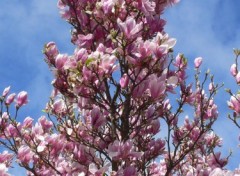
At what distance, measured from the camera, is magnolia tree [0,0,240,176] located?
533cm

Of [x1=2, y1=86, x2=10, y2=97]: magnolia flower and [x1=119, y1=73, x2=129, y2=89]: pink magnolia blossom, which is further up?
[x1=2, y1=86, x2=10, y2=97]: magnolia flower

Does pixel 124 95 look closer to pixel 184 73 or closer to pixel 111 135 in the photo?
pixel 111 135

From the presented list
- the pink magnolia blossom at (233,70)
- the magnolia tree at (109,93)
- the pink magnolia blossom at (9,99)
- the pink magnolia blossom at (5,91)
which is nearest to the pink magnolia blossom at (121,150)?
the magnolia tree at (109,93)

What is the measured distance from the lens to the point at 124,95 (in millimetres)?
5797

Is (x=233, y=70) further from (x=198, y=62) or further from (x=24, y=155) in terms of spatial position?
(x=24, y=155)

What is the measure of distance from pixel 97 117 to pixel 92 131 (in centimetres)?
25

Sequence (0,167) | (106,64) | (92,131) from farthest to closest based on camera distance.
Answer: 1. (0,167)
2. (92,131)
3. (106,64)

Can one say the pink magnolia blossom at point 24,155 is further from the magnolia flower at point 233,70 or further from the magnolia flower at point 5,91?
the magnolia flower at point 233,70

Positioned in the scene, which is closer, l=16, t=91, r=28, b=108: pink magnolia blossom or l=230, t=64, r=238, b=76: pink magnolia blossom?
l=230, t=64, r=238, b=76: pink magnolia blossom

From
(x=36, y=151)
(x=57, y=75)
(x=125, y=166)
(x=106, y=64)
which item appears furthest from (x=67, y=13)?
(x=125, y=166)

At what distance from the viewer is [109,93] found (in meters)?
6.05

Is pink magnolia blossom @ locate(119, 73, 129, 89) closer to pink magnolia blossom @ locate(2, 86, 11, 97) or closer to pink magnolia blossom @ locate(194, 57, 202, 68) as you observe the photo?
pink magnolia blossom @ locate(194, 57, 202, 68)

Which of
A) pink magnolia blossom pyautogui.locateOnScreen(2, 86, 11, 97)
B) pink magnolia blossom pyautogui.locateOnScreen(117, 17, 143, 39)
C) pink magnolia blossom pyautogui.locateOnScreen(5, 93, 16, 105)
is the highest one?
pink magnolia blossom pyautogui.locateOnScreen(2, 86, 11, 97)

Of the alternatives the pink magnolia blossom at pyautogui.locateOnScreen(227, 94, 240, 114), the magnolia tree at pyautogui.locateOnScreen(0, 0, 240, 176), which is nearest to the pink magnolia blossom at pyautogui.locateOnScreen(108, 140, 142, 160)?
the magnolia tree at pyautogui.locateOnScreen(0, 0, 240, 176)
